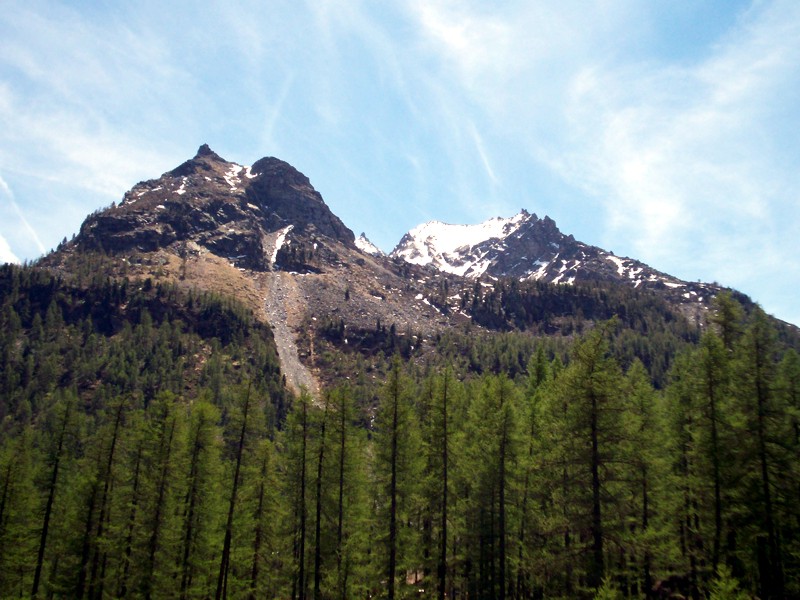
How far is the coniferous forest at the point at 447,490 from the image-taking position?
24703 mm

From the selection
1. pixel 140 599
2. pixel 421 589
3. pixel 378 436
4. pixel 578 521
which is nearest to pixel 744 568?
pixel 578 521

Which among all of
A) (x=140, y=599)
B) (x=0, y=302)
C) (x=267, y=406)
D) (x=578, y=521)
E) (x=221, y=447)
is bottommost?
(x=140, y=599)

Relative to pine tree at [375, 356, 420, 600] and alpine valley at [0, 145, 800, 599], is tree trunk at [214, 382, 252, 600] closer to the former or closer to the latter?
alpine valley at [0, 145, 800, 599]

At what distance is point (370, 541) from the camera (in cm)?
3347

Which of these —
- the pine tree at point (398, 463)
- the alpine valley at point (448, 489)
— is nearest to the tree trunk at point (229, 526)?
the alpine valley at point (448, 489)

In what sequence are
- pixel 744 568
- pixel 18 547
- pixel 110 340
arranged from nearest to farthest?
pixel 744 568 < pixel 18 547 < pixel 110 340

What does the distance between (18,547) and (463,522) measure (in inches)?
1136

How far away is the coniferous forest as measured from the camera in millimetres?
24703

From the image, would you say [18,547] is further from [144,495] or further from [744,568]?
[744,568]

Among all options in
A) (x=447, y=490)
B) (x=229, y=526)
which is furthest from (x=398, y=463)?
(x=229, y=526)

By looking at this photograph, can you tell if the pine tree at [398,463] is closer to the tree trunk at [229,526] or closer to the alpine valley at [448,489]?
the alpine valley at [448,489]

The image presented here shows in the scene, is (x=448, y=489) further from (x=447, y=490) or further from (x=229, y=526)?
(x=229, y=526)

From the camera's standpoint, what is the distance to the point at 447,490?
106ft

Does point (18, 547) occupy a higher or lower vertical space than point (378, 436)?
lower
